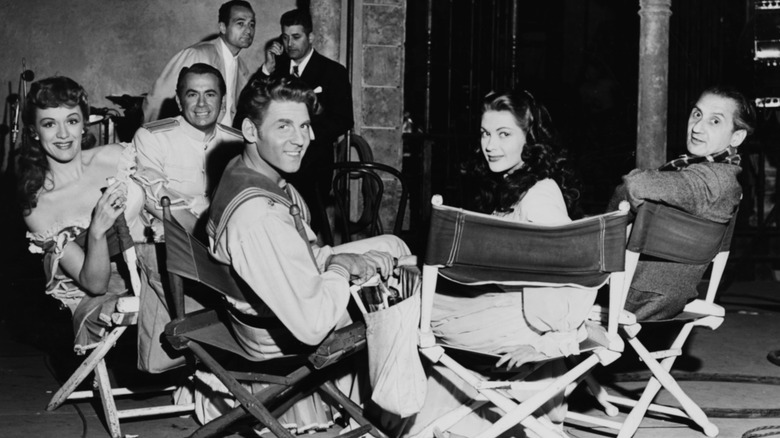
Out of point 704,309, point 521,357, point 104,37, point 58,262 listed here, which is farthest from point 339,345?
point 104,37

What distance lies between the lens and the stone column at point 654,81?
8.11 metres

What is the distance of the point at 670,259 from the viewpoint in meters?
3.89

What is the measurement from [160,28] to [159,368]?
16.8 ft

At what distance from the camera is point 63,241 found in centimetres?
434

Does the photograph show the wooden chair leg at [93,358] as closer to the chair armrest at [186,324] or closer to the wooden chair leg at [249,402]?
the chair armrest at [186,324]

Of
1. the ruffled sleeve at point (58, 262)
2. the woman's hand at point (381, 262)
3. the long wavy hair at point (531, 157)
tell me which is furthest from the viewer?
the ruffled sleeve at point (58, 262)

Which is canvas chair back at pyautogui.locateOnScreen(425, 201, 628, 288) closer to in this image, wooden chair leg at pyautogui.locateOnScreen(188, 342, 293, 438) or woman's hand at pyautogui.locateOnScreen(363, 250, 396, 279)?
woman's hand at pyautogui.locateOnScreen(363, 250, 396, 279)

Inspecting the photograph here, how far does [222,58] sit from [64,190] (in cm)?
236

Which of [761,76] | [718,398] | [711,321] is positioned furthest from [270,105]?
[761,76]

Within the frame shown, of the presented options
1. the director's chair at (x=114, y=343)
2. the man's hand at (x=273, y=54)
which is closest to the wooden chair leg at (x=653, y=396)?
the director's chair at (x=114, y=343)

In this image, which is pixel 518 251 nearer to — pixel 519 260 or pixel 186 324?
pixel 519 260

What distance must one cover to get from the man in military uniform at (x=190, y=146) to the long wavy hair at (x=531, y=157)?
146 cm

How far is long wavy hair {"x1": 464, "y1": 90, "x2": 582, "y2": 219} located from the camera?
3.75 metres

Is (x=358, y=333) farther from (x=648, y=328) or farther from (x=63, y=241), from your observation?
(x=648, y=328)
